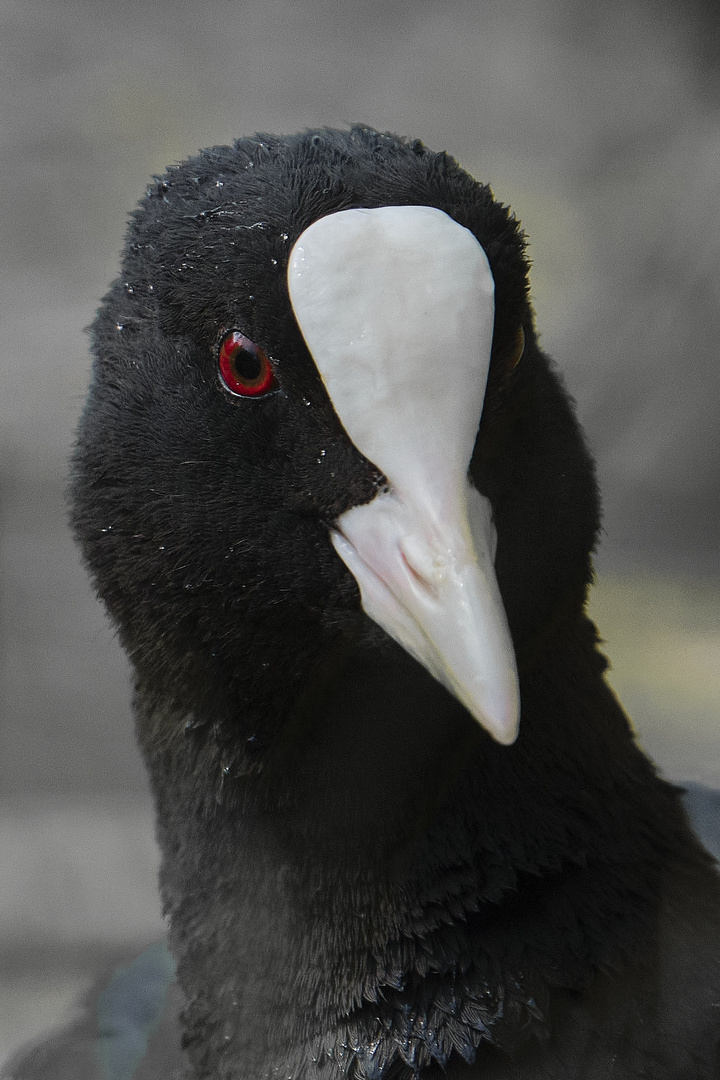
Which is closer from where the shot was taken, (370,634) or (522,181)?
(370,634)

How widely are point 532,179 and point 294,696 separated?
1.52ft

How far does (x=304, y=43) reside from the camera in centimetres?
83

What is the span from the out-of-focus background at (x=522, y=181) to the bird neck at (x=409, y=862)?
21 centimetres

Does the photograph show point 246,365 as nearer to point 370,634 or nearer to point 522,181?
point 370,634

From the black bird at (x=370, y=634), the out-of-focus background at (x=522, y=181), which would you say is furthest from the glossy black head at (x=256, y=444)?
the out-of-focus background at (x=522, y=181)

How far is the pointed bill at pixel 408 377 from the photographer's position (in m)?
0.46

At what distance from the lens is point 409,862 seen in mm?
581

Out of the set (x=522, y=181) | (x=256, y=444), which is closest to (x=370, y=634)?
(x=256, y=444)

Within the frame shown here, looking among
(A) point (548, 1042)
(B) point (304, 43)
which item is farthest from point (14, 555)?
(A) point (548, 1042)

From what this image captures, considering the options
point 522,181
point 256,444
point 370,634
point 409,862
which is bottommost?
point 409,862

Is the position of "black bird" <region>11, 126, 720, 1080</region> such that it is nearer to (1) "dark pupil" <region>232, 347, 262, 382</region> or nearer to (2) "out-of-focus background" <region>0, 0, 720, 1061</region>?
(1) "dark pupil" <region>232, 347, 262, 382</region>

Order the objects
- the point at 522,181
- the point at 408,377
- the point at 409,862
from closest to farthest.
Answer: the point at 408,377 < the point at 409,862 < the point at 522,181

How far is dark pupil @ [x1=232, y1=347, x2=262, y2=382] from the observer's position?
511 mm

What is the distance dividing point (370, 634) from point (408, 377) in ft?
0.42
